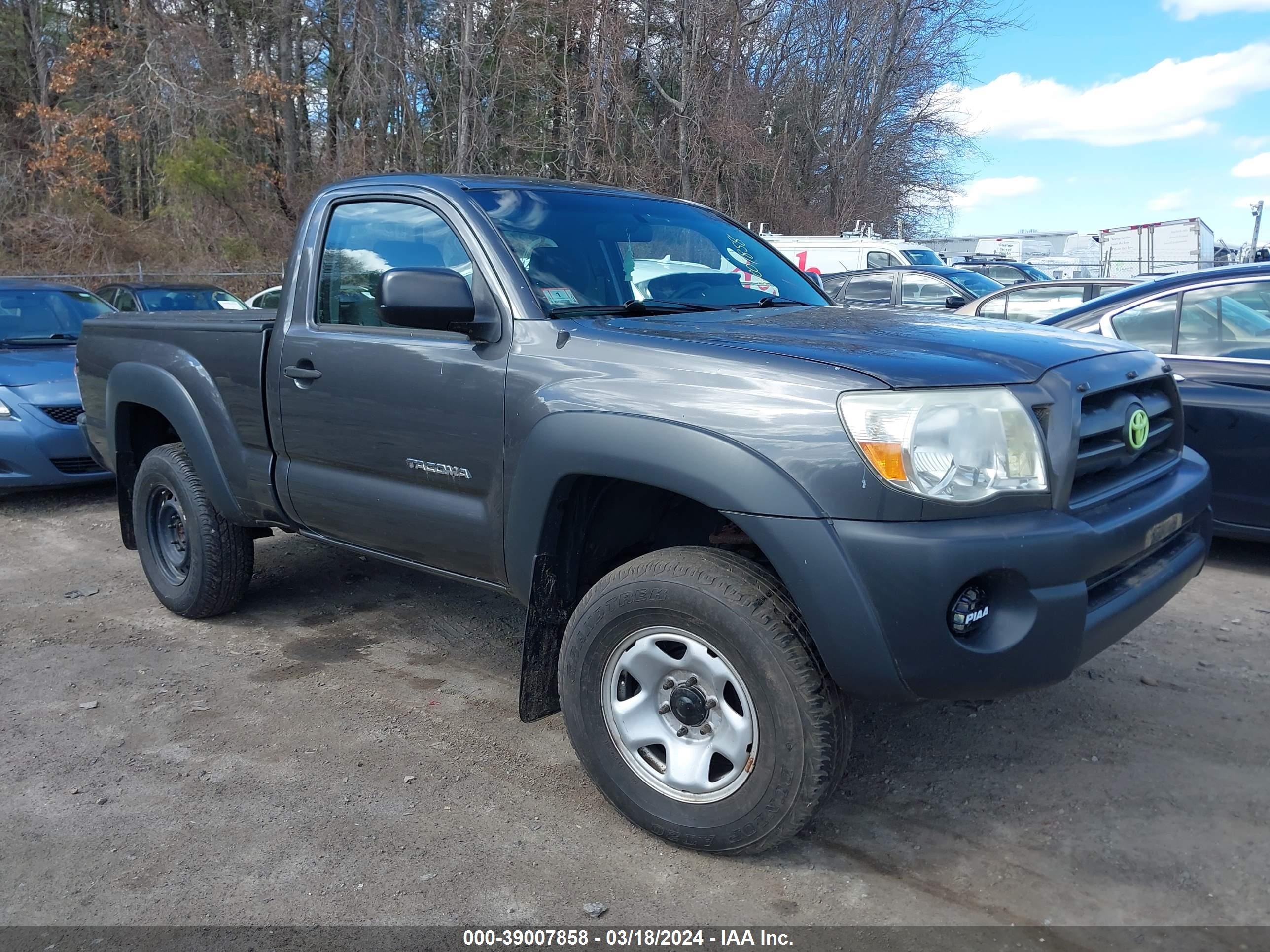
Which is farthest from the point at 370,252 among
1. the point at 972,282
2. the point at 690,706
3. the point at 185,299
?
the point at 972,282

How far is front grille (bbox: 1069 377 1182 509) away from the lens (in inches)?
113

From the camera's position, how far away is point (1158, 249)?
3031cm

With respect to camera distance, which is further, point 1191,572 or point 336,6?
point 336,6

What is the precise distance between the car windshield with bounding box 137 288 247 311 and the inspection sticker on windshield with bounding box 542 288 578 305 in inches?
400

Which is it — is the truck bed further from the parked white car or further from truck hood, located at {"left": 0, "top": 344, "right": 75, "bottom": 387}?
the parked white car

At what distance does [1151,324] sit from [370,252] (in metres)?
4.38

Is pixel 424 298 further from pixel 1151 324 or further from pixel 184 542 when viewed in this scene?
pixel 1151 324

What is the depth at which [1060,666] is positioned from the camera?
8.75ft

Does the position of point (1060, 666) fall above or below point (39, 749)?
above

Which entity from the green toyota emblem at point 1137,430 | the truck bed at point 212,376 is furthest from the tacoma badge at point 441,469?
the green toyota emblem at point 1137,430

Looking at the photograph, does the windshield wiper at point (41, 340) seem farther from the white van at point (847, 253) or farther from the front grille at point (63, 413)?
the white van at point (847, 253)

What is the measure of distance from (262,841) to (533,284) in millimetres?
1884

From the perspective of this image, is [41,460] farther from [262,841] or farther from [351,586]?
[262,841]

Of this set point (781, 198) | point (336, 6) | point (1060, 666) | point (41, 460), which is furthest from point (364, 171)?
point (1060, 666)
